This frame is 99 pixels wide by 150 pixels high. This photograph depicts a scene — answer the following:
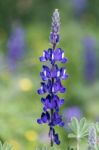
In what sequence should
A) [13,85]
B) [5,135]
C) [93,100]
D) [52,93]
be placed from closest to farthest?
1. [52,93]
2. [5,135]
3. [13,85]
4. [93,100]

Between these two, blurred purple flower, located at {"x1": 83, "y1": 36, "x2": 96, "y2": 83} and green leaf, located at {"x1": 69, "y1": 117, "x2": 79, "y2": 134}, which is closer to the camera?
green leaf, located at {"x1": 69, "y1": 117, "x2": 79, "y2": 134}

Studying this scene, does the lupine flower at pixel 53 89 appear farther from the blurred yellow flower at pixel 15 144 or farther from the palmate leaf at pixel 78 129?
the blurred yellow flower at pixel 15 144

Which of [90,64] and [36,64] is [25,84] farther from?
[90,64]

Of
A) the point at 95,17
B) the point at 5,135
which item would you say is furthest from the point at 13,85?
the point at 95,17

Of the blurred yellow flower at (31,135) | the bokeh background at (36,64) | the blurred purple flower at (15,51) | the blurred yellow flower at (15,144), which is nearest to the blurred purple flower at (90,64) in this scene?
the bokeh background at (36,64)

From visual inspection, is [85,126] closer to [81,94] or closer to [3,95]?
[3,95]

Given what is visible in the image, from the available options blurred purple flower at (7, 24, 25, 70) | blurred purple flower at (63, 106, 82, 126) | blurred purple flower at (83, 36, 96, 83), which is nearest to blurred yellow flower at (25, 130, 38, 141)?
blurred purple flower at (63, 106, 82, 126)

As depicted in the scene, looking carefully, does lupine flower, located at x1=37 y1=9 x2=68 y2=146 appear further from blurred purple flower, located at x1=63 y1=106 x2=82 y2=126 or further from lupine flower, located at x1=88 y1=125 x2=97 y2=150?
blurred purple flower, located at x1=63 y1=106 x2=82 y2=126

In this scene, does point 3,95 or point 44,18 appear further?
point 44,18
